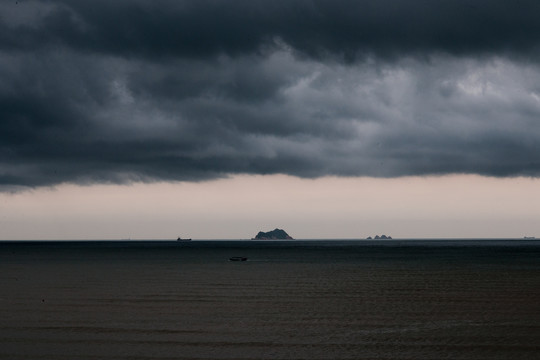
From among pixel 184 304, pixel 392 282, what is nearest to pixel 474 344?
pixel 184 304

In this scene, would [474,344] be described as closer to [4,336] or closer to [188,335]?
[188,335]

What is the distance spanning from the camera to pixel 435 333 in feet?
173

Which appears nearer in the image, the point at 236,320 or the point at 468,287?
the point at 236,320

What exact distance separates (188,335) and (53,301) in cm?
3088

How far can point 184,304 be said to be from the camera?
72438mm

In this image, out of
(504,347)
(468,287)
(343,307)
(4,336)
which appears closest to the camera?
(504,347)

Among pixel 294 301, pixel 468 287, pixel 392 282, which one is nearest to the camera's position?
pixel 294 301

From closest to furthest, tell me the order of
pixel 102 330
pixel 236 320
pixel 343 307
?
1. pixel 102 330
2. pixel 236 320
3. pixel 343 307

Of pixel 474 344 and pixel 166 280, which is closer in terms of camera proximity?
pixel 474 344

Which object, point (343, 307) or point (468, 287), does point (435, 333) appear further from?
point (468, 287)

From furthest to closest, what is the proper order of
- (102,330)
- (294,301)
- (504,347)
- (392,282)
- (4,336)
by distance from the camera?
(392,282), (294,301), (102,330), (4,336), (504,347)

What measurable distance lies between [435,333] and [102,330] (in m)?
30.6

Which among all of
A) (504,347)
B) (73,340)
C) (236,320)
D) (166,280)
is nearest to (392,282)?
(166,280)

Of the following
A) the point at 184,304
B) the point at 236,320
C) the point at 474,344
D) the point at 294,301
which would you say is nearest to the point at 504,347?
the point at 474,344
